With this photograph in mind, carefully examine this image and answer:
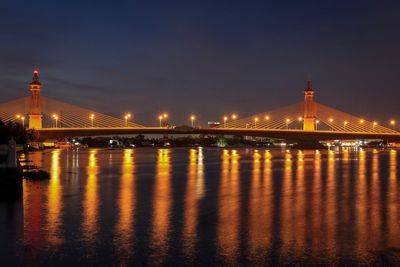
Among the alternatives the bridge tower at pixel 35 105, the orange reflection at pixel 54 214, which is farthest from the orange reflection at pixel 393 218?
the bridge tower at pixel 35 105

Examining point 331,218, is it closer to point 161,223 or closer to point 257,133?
point 161,223

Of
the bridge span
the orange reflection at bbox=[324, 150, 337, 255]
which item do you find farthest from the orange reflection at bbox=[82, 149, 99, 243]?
the bridge span

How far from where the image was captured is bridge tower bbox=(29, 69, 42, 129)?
92.9 metres

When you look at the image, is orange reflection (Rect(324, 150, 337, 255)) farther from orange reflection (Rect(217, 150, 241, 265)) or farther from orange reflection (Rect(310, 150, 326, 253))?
orange reflection (Rect(217, 150, 241, 265))

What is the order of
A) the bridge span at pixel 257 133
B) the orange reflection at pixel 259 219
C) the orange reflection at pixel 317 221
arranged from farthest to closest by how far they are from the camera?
the bridge span at pixel 257 133
the orange reflection at pixel 317 221
the orange reflection at pixel 259 219

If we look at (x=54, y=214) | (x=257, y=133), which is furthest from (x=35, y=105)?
(x=54, y=214)

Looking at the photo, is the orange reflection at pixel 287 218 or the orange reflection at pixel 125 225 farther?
the orange reflection at pixel 287 218

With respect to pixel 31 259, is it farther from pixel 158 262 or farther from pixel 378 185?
pixel 378 185

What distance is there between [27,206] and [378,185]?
14.3m

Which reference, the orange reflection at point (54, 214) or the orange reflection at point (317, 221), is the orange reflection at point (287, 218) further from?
the orange reflection at point (54, 214)

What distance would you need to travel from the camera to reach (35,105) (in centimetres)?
9731

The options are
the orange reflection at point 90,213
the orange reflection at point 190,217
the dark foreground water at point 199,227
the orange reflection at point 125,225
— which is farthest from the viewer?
the orange reflection at point 90,213

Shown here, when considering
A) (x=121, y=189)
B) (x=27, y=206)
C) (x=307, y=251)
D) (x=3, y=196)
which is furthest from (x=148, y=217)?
(x=121, y=189)

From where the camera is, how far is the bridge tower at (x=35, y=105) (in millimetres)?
92863
